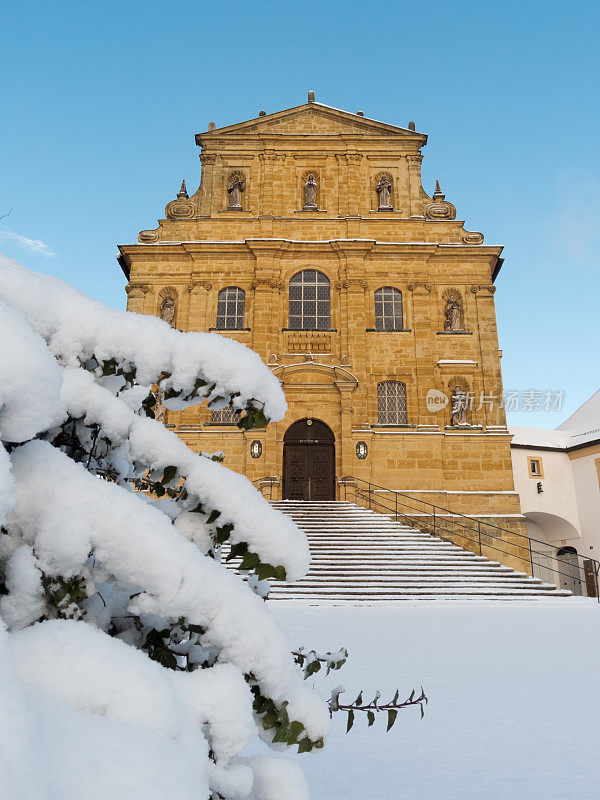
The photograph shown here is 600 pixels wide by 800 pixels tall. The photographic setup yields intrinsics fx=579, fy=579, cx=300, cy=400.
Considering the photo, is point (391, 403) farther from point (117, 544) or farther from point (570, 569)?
point (117, 544)

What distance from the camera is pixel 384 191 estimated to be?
72.8 feet

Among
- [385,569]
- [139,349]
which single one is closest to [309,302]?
[385,569]

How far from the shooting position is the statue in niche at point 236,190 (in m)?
22.2

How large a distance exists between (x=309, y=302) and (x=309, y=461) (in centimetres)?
592

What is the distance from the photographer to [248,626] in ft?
4.38

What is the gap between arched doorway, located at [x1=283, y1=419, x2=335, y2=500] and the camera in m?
→ 19.1

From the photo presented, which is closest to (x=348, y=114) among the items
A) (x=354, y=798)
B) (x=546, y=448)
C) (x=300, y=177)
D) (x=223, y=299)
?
(x=300, y=177)

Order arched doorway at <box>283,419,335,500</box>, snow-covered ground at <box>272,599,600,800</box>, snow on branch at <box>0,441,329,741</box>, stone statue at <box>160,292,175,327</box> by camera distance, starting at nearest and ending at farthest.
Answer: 1. snow on branch at <box>0,441,329,741</box>
2. snow-covered ground at <box>272,599,600,800</box>
3. arched doorway at <box>283,419,335,500</box>
4. stone statue at <box>160,292,175,327</box>

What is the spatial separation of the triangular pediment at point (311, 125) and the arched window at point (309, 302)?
20.0ft

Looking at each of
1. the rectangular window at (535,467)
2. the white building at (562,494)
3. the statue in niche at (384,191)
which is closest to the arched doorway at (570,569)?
the white building at (562,494)

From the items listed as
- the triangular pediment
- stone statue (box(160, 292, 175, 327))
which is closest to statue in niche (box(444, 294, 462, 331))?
the triangular pediment

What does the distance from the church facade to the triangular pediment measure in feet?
Result: 0.18

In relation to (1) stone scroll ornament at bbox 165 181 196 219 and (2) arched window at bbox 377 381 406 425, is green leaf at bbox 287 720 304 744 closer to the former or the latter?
(2) arched window at bbox 377 381 406 425

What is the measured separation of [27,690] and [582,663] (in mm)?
6036
